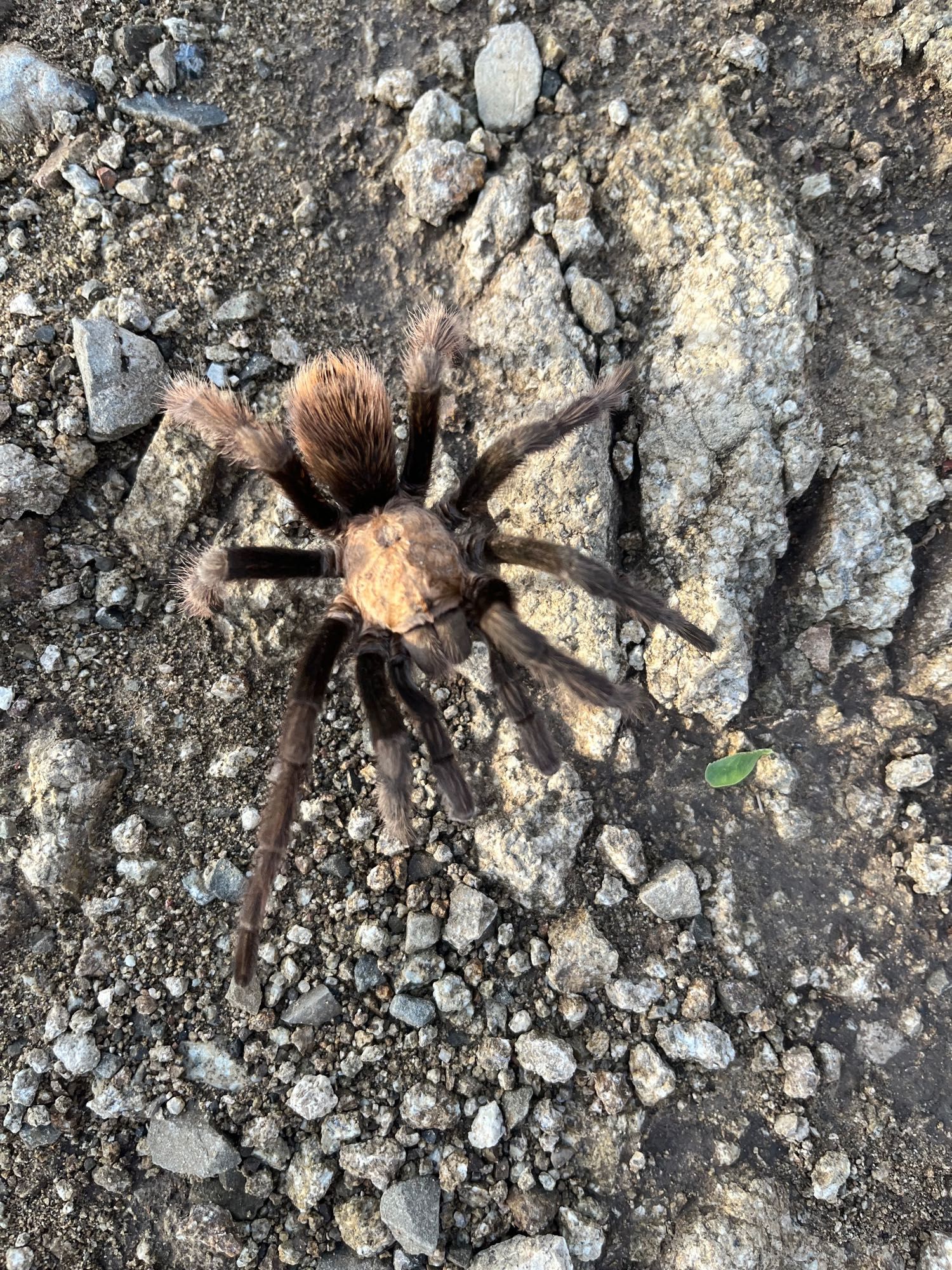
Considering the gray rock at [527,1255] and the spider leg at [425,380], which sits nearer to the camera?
the gray rock at [527,1255]

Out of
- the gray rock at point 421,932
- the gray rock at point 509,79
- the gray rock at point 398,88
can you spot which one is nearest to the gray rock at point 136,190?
the gray rock at point 398,88

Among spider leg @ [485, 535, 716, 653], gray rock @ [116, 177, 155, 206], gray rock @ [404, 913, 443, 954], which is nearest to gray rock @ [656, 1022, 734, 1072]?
gray rock @ [404, 913, 443, 954]

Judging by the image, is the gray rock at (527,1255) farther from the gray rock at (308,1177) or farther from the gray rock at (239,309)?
the gray rock at (239,309)

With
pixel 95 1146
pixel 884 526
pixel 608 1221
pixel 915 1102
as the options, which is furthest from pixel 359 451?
pixel 915 1102

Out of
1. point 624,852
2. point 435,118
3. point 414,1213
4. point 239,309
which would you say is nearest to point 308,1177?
point 414,1213

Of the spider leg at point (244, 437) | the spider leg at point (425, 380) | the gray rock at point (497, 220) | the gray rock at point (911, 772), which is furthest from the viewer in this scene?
the gray rock at point (497, 220)

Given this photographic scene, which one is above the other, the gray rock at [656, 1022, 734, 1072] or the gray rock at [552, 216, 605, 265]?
the gray rock at [552, 216, 605, 265]

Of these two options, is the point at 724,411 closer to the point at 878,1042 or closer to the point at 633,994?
the point at 633,994

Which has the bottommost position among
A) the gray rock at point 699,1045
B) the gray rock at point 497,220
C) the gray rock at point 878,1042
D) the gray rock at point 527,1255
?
the gray rock at point 878,1042

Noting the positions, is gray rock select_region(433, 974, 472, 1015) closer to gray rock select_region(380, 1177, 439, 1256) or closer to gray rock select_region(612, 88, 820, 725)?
gray rock select_region(380, 1177, 439, 1256)
